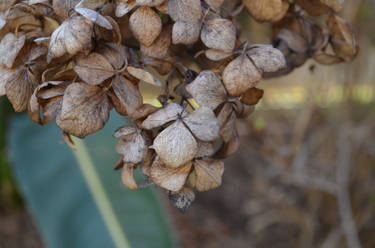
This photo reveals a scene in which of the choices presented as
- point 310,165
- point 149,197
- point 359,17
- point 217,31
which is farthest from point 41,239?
point 217,31

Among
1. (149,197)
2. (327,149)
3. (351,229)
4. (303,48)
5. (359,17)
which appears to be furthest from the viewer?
(327,149)

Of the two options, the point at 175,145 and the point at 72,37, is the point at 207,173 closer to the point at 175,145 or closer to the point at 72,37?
the point at 175,145

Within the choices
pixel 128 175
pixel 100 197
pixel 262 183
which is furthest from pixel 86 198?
pixel 262 183

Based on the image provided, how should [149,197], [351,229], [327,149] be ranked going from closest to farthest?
1. [149,197]
2. [351,229]
3. [327,149]

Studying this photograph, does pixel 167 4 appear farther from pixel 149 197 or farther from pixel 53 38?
pixel 149 197

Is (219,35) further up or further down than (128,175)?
further up

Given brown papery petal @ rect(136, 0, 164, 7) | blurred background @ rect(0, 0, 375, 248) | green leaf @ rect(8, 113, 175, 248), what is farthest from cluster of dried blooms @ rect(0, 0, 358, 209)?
green leaf @ rect(8, 113, 175, 248)
